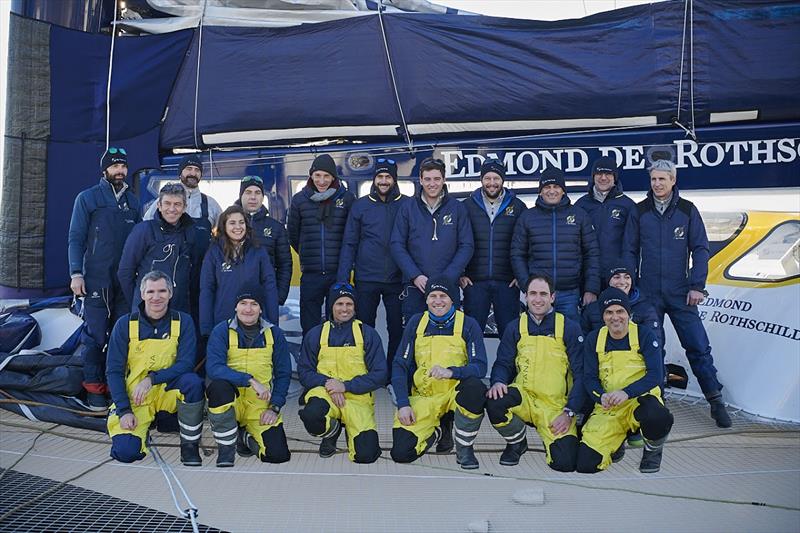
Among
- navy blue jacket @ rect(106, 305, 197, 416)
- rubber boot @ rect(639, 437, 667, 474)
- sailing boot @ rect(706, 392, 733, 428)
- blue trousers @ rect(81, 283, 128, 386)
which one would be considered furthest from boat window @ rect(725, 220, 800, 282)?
blue trousers @ rect(81, 283, 128, 386)

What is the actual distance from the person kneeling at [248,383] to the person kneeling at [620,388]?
157cm

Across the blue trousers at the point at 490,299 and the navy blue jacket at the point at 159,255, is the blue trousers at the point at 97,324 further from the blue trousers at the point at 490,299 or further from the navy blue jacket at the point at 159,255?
the blue trousers at the point at 490,299

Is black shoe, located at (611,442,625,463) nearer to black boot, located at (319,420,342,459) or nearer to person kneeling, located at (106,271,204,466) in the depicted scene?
black boot, located at (319,420,342,459)

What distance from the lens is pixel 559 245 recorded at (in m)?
4.43

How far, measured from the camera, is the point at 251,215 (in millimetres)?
4688

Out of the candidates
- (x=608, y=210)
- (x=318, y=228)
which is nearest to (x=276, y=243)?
(x=318, y=228)

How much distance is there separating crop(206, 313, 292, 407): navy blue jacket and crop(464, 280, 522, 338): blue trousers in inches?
46.9

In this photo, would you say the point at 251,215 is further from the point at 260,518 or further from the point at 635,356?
the point at 635,356

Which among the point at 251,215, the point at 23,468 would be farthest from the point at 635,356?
the point at 23,468

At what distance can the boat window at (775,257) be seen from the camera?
4848mm

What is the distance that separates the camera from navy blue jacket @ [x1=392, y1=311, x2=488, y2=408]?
399 cm

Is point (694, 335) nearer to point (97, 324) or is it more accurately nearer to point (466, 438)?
point (466, 438)

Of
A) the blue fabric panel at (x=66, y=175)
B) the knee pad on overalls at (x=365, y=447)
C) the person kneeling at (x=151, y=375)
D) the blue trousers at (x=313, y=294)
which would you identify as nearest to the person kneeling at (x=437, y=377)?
the knee pad on overalls at (x=365, y=447)

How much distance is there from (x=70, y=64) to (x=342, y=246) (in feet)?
9.42
